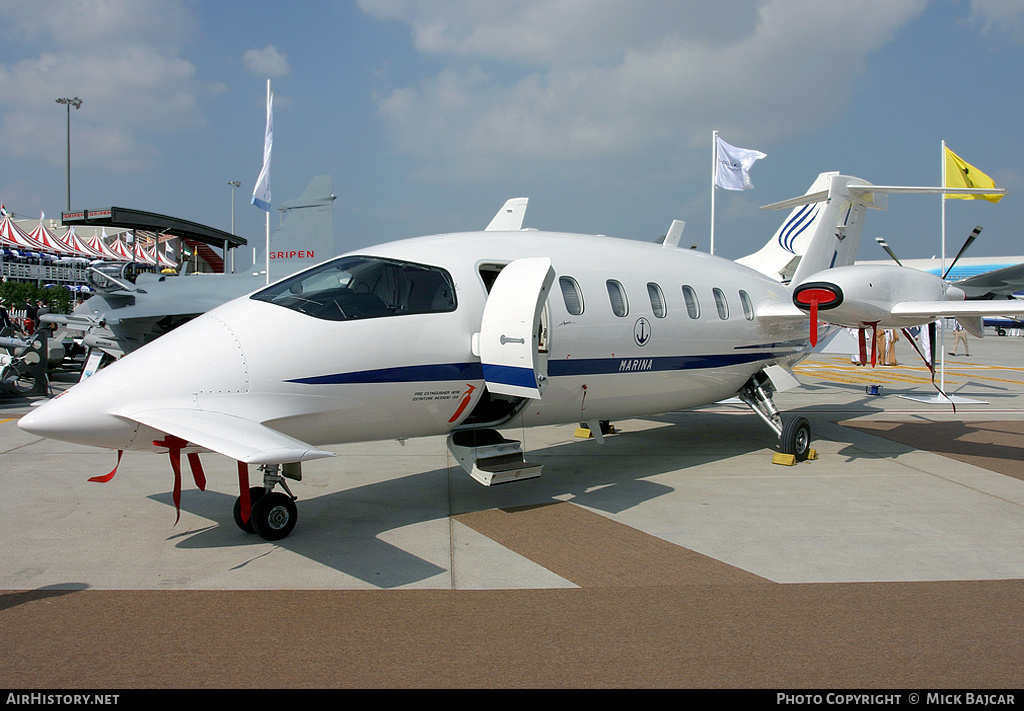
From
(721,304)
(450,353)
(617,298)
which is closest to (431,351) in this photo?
(450,353)

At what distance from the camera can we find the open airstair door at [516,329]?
611cm

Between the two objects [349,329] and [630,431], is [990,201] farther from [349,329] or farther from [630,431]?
[349,329]

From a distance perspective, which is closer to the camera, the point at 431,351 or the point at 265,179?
the point at 431,351

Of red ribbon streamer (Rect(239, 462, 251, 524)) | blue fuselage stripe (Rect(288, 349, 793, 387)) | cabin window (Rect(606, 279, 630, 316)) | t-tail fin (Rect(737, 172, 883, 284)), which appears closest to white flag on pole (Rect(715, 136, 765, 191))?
t-tail fin (Rect(737, 172, 883, 284))

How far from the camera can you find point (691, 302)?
29.2ft

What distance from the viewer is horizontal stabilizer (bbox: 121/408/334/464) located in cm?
463

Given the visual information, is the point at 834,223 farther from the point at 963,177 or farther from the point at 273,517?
the point at 273,517

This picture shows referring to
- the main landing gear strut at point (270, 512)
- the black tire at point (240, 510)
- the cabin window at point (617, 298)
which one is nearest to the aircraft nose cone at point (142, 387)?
the main landing gear strut at point (270, 512)

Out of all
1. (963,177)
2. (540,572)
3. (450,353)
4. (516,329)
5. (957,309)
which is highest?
(963,177)

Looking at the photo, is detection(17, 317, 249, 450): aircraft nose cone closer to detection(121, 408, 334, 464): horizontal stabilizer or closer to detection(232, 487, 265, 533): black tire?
detection(121, 408, 334, 464): horizontal stabilizer

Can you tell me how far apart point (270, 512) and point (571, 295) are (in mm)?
3564

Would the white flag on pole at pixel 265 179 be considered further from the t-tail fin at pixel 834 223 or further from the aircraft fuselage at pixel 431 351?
Result: the t-tail fin at pixel 834 223

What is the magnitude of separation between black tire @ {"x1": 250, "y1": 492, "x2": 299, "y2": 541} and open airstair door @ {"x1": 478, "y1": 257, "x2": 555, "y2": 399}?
206 cm

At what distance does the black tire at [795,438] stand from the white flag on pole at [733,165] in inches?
440
